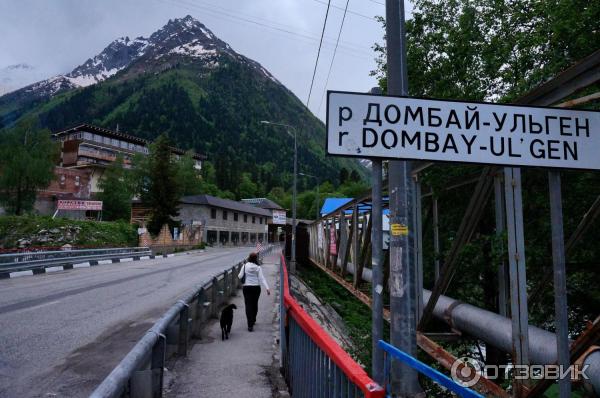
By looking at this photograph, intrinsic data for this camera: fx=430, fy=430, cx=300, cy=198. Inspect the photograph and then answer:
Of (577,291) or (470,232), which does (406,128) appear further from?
(577,291)

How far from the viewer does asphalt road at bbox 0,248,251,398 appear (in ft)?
16.8

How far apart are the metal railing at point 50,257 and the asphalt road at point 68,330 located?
3.15 m

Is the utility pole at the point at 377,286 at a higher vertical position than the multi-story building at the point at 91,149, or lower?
lower

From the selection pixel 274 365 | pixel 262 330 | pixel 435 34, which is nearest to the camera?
pixel 274 365

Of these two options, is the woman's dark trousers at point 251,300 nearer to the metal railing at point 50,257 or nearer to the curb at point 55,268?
the metal railing at point 50,257

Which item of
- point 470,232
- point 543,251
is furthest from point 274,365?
point 543,251

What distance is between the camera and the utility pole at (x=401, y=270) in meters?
3.05

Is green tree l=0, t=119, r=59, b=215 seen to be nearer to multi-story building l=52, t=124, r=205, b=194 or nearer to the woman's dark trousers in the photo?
multi-story building l=52, t=124, r=205, b=194

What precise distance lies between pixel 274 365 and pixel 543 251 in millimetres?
4236

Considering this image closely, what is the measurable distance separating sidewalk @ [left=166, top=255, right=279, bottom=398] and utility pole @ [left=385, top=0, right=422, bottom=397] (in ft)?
7.86

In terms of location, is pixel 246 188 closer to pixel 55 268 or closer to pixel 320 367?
pixel 55 268

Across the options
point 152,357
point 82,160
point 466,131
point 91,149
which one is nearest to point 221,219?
point 82,160

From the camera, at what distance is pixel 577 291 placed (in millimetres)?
6902

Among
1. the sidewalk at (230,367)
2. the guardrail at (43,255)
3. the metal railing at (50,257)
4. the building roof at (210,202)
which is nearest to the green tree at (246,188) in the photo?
the building roof at (210,202)
